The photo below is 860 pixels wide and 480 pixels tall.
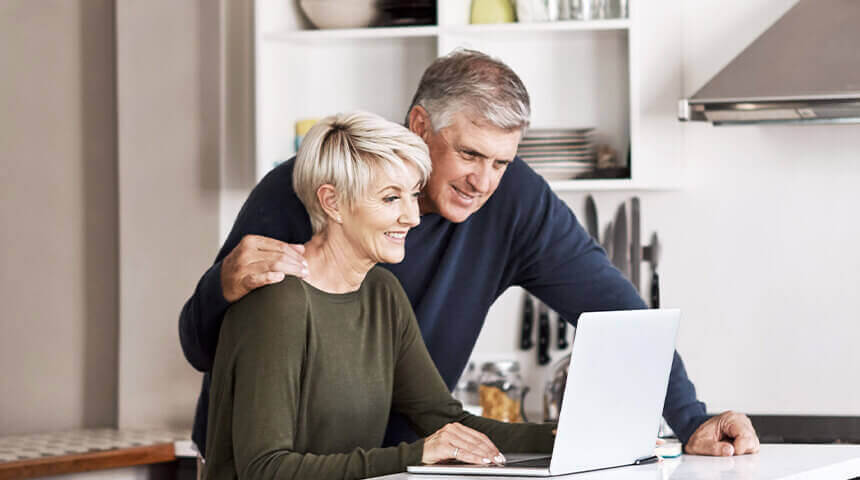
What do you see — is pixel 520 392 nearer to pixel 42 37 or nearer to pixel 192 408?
pixel 192 408

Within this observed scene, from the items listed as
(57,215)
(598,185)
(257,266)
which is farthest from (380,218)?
(57,215)

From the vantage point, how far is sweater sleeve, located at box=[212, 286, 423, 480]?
1653mm

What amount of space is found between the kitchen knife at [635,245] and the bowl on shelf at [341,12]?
3.21ft

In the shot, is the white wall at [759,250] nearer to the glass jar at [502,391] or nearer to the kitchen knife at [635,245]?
the kitchen knife at [635,245]

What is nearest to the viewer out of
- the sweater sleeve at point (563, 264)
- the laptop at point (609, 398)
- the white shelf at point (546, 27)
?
the laptop at point (609, 398)

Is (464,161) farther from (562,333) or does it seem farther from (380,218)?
(562,333)

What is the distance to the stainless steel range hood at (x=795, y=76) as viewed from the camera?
10.0 ft

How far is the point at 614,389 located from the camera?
170 centimetres

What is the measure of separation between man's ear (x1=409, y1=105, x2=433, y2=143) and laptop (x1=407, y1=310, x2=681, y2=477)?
2.03 feet

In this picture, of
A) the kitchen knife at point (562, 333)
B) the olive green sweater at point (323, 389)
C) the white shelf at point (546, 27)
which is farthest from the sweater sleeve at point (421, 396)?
the kitchen knife at point (562, 333)

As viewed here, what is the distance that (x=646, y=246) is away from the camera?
3.61 meters

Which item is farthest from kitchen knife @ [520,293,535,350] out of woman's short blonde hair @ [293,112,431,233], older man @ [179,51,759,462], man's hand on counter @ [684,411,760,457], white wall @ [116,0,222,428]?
woman's short blonde hair @ [293,112,431,233]

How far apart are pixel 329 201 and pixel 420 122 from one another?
0.36 m

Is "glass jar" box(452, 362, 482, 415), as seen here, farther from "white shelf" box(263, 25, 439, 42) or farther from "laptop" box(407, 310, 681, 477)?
"laptop" box(407, 310, 681, 477)
